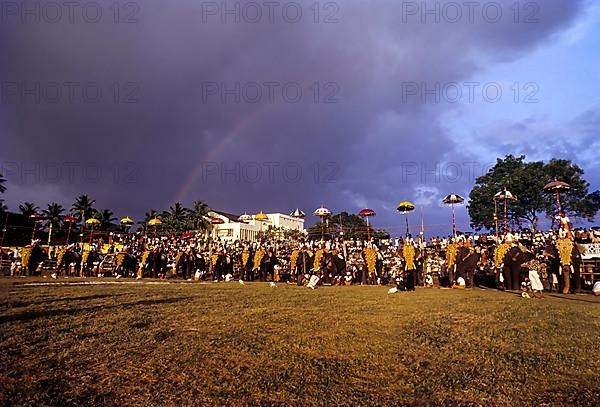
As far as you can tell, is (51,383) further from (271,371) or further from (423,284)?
(423,284)

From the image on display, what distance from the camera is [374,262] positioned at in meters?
23.8

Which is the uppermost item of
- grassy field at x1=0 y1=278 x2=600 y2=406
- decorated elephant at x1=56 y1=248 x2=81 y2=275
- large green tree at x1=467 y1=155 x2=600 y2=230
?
large green tree at x1=467 y1=155 x2=600 y2=230

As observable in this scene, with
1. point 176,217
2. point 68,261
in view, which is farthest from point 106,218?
point 68,261

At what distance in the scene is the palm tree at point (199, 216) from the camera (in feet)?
290

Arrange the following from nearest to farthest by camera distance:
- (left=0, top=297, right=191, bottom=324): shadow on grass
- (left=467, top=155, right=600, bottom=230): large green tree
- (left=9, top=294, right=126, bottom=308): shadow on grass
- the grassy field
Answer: the grassy field
(left=0, top=297, right=191, bottom=324): shadow on grass
(left=9, top=294, right=126, bottom=308): shadow on grass
(left=467, top=155, right=600, bottom=230): large green tree

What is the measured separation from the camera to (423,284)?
23.0 metres

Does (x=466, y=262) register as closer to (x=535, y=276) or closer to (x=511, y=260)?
(x=511, y=260)

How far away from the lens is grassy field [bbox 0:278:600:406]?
505 centimetres

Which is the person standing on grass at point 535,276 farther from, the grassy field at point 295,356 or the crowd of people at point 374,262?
the grassy field at point 295,356

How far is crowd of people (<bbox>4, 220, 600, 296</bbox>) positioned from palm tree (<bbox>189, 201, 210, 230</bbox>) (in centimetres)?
5231

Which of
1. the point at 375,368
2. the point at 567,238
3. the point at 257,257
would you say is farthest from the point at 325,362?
the point at 257,257

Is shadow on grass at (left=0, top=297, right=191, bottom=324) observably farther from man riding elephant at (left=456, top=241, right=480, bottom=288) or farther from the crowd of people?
man riding elephant at (left=456, top=241, right=480, bottom=288)

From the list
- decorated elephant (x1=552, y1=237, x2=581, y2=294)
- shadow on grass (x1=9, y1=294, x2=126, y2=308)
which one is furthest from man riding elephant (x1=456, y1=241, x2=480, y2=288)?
shadow on grass (x1=9, y1=294, x2=126, y2=308)

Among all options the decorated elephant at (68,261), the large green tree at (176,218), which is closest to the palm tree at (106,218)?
the large green tree at (176,218)
